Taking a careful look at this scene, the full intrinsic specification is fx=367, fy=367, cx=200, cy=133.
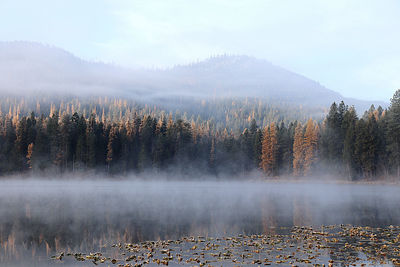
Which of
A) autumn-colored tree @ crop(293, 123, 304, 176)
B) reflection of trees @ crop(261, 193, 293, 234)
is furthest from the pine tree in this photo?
reflection of trees @ crop(261, 193, 293, 234)

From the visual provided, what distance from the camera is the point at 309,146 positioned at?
91.9 meters

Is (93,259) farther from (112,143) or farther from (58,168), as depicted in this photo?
(112,143)

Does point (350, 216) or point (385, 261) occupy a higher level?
point (385, 261)

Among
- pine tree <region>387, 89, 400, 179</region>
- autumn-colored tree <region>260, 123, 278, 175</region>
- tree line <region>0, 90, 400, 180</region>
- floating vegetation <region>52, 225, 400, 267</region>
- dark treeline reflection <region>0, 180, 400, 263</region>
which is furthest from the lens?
autumn-colored tree <region>260, 123, 278, 175</region>

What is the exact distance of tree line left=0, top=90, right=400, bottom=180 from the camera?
253 ft

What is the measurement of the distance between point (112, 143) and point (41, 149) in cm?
1752

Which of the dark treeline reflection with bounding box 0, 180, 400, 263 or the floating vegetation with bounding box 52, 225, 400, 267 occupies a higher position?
the floating vegetation with bounding box 52, 225, 400, 267

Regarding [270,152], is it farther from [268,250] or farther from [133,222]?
[268,250]

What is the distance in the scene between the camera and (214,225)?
80.9ft

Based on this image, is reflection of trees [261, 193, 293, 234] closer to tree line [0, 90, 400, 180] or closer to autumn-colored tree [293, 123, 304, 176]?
tree line [0, 90, 400, 180]

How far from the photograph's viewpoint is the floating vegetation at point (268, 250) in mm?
15172

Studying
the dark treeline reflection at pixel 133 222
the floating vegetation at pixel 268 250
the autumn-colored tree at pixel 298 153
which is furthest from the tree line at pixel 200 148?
the floating vegetation at pixel 268 250

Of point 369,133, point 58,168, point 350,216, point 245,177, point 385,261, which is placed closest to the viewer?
point 385,261

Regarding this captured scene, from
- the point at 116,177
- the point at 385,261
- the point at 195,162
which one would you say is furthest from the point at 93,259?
the point at 195,162
